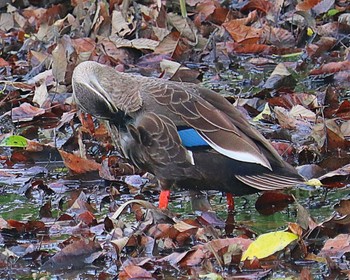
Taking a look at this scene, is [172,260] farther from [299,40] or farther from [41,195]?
[299,40]

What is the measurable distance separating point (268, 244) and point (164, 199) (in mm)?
1029

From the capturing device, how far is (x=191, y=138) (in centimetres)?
546

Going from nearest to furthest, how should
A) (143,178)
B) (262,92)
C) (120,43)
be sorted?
(143,178)
(262,92)
(120,43)

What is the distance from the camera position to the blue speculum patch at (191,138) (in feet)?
17.9

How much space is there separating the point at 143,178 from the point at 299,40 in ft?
10.4

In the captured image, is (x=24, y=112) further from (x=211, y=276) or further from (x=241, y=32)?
(x=211, y=276)

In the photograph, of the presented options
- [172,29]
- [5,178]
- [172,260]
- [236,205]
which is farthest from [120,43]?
[172,260]

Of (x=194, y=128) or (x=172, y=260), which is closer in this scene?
(x=172, y=260)

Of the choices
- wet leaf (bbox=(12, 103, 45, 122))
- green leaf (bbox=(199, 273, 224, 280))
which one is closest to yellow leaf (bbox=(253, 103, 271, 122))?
wet leaf (bbox=(12, 103, 45, 122))

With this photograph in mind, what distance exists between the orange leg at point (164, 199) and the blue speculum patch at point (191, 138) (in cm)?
32

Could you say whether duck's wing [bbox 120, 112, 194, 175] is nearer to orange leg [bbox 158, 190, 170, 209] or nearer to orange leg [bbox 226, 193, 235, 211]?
orange leg [bbox 158, 190, 170, 209]

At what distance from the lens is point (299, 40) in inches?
355

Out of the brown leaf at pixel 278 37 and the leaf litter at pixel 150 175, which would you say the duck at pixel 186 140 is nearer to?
the leaf litter at pixel 150 175

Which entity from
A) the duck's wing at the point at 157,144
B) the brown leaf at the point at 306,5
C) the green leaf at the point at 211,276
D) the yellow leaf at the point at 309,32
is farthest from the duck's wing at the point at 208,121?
the brown leaf at the point at 306,5
